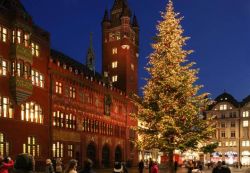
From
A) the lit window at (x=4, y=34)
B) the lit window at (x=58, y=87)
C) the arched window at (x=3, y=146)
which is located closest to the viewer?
the arched window at (x=3, y=146)

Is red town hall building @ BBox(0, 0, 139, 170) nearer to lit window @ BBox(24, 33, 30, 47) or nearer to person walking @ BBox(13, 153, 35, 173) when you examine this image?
lit window @ BBox(24, 33, 30, 47)

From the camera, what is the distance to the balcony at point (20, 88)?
45.3m

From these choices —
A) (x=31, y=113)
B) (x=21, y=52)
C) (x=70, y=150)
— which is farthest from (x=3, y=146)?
(x=70, y=150)

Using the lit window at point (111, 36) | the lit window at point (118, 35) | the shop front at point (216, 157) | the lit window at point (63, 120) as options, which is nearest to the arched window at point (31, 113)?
the lit window at point (63, 120)

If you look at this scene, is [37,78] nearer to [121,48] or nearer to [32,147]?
[32,147]

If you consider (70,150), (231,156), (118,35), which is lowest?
(231,156)

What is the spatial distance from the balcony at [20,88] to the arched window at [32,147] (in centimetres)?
462

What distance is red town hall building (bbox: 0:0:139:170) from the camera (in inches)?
1791

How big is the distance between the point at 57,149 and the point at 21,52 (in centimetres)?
1472

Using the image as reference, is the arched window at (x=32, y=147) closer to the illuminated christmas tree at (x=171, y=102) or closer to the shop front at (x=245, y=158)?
the illuminated christmas tree at (x=171, y=102)

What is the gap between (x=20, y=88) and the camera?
4600 centimetres

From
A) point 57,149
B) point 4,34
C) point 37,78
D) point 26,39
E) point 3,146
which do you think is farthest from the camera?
point 57,149

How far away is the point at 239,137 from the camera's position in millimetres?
120125

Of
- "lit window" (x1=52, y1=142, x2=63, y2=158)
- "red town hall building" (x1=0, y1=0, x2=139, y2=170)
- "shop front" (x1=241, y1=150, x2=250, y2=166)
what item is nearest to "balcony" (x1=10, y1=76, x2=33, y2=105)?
"red town hall building" (x1=0, y1=0, x2=139, y2=170)
